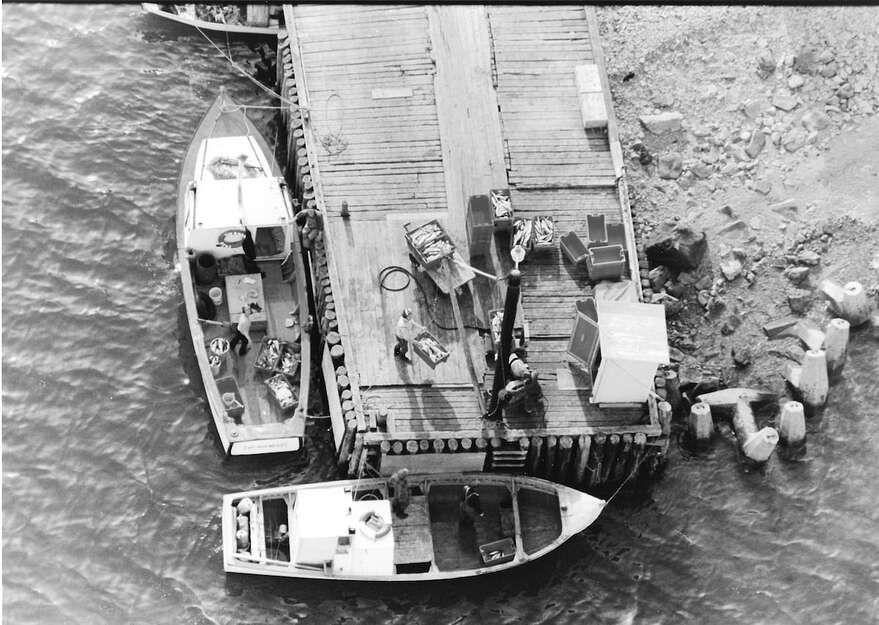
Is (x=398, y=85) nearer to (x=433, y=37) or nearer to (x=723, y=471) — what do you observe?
(x=433, y=37)

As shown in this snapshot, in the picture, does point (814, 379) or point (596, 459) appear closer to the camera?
point (596, 459)

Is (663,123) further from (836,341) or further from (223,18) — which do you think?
(223,18)

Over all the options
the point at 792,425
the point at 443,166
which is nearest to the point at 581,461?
the point at 792,425

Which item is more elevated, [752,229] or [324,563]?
[752,229]

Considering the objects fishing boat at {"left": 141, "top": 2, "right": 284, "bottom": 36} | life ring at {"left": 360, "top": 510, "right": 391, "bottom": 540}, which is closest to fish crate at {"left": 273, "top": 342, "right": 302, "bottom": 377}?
life ring at {"left": 360, "top": 510, "right": 391, "bottom": 540}

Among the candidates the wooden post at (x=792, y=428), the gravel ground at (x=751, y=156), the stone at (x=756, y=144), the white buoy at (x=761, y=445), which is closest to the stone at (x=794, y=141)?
the gravel ground at (x=751, y=156)

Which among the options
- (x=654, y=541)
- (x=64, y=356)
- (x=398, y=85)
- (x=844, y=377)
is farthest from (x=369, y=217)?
(x=844, y=377)

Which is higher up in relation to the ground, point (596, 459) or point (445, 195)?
point (445, 195)

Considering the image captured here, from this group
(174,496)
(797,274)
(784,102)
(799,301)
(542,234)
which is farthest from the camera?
(784,102)
